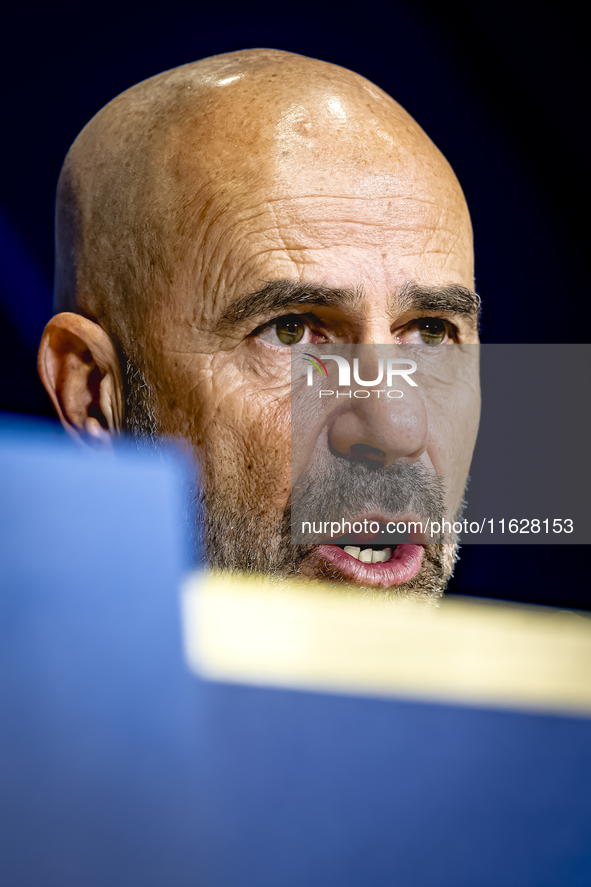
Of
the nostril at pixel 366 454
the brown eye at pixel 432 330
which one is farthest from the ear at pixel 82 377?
the brown eye at pixel 432 330

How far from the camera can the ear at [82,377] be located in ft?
3.94

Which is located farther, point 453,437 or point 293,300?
point 453,437

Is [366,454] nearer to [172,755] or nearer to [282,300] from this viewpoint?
[282,300]

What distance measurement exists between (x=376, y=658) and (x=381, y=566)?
0.33m

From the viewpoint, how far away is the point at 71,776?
0.71 metres

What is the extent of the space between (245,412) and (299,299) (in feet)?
0.64

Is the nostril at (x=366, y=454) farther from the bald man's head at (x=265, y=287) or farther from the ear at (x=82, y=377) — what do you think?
the ear at (x=82, y=377)

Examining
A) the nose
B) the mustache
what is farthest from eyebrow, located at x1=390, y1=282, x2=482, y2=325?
the mustache

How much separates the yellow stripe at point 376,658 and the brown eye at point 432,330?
48 centimetres

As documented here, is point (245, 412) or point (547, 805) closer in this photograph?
point (547, 805)

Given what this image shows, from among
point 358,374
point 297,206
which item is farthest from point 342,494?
point 297,206

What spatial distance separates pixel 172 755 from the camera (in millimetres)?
717

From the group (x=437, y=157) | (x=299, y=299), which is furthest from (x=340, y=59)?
(x=299, y=299)

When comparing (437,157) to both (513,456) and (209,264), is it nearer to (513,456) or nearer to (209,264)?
(209,264)
